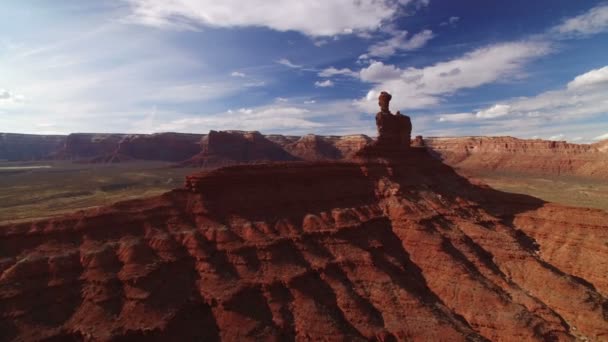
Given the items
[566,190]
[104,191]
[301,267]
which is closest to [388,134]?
[301,267]

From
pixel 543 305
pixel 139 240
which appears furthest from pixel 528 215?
pixel 139 240

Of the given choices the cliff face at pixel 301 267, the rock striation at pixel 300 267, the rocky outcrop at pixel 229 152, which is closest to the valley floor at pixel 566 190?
the cliff face at pixel 301 267

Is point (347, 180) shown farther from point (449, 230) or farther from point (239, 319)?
point (239, 319)

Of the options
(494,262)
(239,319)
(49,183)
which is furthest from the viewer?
(49,183)

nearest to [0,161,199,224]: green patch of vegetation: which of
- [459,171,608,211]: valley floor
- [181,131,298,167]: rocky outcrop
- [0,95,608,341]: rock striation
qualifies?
[181,131,298,167]: rocky outcrop

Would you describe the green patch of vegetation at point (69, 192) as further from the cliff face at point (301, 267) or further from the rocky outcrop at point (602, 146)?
the rocky outcrop at point (602, 146)

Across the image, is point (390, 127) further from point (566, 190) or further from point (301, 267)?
point (566, 190)
